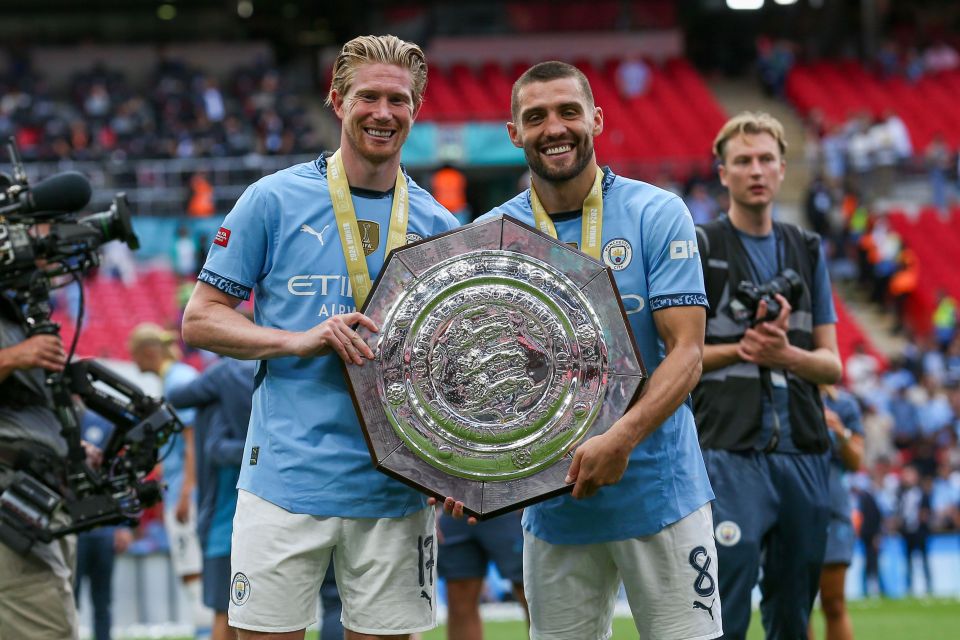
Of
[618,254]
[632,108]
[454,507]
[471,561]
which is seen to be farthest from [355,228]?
A: [632,108]

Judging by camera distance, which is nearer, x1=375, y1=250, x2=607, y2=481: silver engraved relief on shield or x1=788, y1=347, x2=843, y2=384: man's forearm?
x1=375, y1=250, x2=607, y2=481: silver engraved relief on shield

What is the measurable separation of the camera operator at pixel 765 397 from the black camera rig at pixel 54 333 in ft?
6.92

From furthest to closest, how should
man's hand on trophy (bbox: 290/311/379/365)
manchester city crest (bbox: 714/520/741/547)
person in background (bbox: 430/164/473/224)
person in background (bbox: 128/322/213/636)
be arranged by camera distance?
person in background (bbox: 430/164/473/224)
person in background (bbox: 128/322/213/636)
manchester city crest (bbox: 714/520/741/547)
man's hand on trophy (bbox: 290/311/379/365)

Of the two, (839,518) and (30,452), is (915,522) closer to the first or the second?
(839,518)

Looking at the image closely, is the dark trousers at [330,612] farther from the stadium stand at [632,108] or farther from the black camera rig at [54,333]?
the stadium stand at [632,108]

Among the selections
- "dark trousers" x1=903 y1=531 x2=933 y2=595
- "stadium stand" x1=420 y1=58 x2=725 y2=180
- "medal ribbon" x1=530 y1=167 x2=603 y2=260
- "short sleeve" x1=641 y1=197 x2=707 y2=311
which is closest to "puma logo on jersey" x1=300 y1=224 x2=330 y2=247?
"medal ribbon" x1=530 y1=167 x2=603 y2=260

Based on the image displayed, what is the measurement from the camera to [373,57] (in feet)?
13.7

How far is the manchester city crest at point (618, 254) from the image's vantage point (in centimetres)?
416

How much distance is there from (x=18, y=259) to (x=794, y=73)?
85.3 feet

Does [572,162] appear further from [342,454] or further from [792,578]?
[792,578]

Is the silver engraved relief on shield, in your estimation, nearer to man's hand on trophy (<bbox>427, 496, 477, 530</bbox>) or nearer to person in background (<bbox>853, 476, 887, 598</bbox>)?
man's hand on trophy (<bbox>427, 496, 477, 530</bbox>)

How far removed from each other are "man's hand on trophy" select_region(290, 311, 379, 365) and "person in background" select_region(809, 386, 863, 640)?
128 inches

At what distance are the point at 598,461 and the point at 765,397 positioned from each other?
1.80 m

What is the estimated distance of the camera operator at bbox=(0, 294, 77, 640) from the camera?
4.88 metres
